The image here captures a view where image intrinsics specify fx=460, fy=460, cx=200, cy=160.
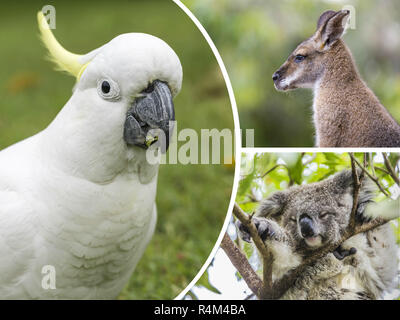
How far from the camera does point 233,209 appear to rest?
1.72 metres

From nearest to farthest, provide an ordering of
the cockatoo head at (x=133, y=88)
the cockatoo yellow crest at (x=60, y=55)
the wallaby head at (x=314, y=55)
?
the cockatoo head at (x=133, y=88)
the wallaby head at (x=314, y=55)
the cockatoo yellow crest at (x=60, y=55)

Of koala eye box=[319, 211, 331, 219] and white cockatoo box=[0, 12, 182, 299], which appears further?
koala eye box=[319, 211, 331, 219]

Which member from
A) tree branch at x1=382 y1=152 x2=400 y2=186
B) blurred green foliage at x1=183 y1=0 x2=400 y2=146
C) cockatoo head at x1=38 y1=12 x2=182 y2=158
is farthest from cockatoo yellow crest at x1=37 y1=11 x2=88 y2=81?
tree branch at x1=382 y1=152 x2=400 y2=186

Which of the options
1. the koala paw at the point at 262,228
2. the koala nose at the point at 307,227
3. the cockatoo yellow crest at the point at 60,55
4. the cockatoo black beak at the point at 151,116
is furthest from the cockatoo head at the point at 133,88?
the koala nose at the point at 307,227


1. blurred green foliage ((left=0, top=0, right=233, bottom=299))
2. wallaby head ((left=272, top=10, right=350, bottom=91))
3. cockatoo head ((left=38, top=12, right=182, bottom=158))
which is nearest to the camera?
cockatoo head ((left=38, top=12, right=182, bottom=158))

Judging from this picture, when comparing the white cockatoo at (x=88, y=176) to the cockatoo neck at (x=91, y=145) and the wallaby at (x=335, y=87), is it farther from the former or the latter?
the wallaby at (x=335, y=87)

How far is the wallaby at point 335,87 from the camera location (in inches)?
62.1

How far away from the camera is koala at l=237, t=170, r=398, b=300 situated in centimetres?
171

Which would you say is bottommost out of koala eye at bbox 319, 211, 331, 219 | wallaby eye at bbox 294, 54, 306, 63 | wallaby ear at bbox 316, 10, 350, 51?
koala eye at bbox 319, 211, 331, 219

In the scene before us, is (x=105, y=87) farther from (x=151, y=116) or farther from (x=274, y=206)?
(x=274, y=206)

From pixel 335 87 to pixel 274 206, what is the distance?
1.60 feet

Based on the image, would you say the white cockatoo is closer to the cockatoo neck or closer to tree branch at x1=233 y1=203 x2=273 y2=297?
the cockatoo neck

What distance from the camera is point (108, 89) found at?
150cm

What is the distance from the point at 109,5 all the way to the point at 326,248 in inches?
136
